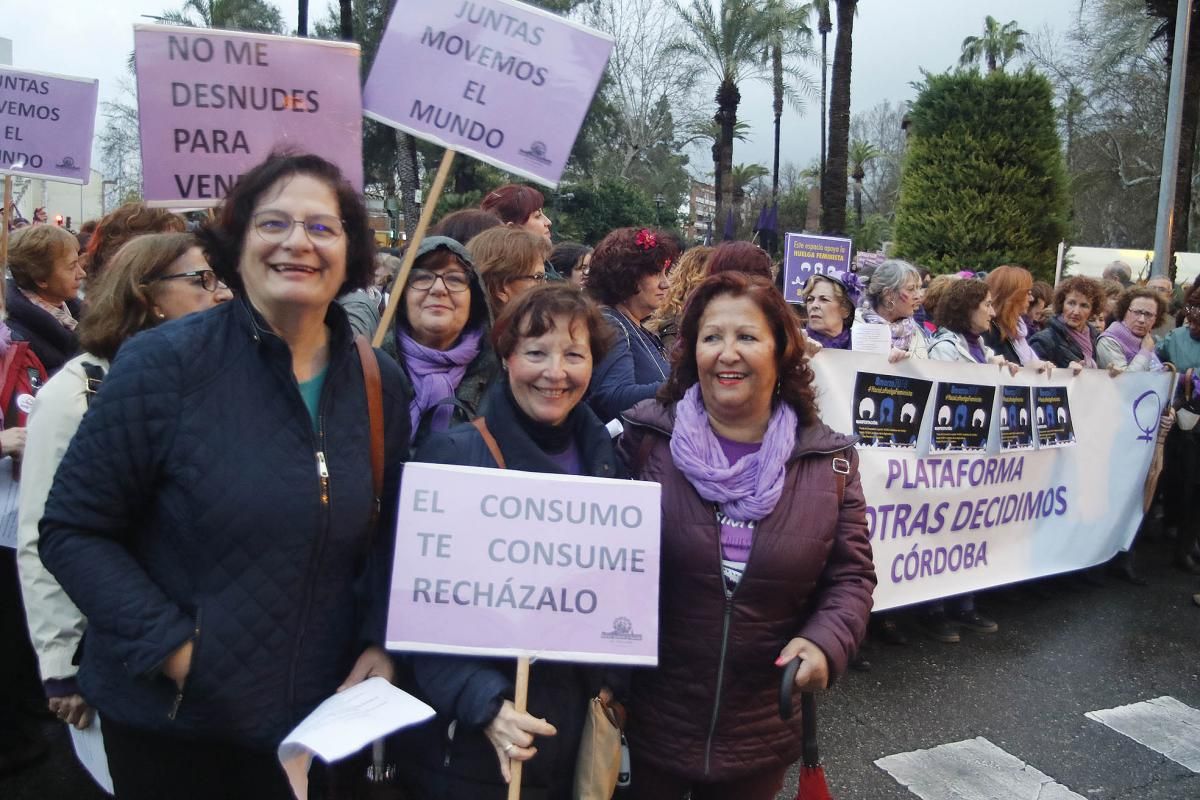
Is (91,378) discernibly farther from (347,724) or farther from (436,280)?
(347,724)

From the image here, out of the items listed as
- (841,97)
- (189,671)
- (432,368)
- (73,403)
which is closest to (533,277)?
(432,368)

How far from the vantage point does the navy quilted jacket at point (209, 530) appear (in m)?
1.68

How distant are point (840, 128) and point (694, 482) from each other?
18.4 meters

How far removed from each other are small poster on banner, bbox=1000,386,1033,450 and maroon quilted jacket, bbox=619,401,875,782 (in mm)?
3251

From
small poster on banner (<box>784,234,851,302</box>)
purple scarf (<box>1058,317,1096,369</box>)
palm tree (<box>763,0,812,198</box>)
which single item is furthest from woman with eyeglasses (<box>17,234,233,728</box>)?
palm tree (<box>763,0,812,198</box>)

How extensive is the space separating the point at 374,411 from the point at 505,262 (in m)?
1.45

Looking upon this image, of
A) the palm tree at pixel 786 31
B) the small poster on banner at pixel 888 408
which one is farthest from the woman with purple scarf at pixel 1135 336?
the palm tree at pixel 786 31

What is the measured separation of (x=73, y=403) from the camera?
2.19m

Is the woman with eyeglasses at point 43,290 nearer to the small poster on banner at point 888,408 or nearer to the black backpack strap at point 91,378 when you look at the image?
the black backpack strap at point 91,378

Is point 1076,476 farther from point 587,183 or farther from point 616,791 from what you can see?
point 587,183

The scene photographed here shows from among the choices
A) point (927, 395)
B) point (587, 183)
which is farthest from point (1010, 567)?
point (587, 183)

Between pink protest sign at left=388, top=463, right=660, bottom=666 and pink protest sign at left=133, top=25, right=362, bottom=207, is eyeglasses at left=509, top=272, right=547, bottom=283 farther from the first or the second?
pink protest sign at left=388, top=463, right=660, bottom=666

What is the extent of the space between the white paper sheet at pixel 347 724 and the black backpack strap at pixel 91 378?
1.03 meters

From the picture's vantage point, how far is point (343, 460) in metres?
1.85
